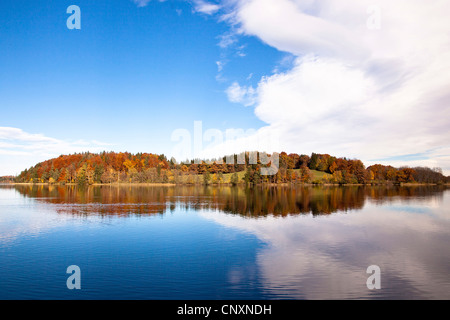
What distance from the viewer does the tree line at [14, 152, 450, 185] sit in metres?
156

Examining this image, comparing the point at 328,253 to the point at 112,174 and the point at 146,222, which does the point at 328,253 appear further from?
the point at 112,174

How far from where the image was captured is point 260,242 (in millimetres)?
22828

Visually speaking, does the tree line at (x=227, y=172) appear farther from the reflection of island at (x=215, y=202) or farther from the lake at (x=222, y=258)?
the lake at (x=222, y=258)

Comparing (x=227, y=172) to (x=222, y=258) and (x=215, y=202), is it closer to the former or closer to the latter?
(x=215, y=202)

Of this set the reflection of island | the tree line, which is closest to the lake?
the reflection of island

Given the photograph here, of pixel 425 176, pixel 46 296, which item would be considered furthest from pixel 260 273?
pixel 425 176

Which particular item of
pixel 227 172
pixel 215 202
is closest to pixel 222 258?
pixel 215 202

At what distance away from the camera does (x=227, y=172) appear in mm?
187000

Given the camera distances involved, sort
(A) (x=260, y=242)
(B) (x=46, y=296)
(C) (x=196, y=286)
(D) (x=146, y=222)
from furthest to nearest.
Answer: (D) (x=146, y=222) → (A) (x=260, y=242) → (C) (x=196, y=286) → (B) (x=46, y=296)

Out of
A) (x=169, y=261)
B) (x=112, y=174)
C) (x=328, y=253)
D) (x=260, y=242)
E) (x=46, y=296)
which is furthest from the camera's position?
(x=112, y=174)

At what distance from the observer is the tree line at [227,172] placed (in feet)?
513

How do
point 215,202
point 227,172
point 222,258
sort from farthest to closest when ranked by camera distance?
point 227,172, point 215,202, point 222,258

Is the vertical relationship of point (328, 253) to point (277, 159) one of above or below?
below
